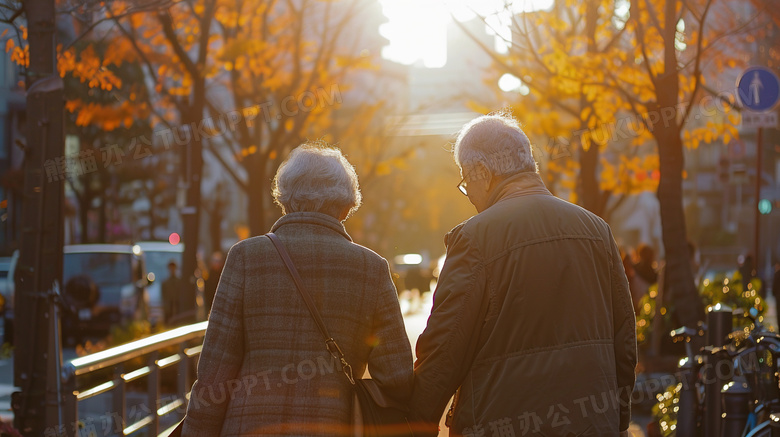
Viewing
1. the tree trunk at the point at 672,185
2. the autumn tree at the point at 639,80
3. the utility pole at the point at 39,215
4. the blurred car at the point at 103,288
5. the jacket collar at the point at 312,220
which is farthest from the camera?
the blurred car at the point at 103,288

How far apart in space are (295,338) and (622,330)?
3.70 ft

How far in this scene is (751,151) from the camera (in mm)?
67875

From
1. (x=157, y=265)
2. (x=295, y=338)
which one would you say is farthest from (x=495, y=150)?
(x=157, y=265)

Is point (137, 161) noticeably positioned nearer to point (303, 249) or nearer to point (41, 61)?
point (41, 61)

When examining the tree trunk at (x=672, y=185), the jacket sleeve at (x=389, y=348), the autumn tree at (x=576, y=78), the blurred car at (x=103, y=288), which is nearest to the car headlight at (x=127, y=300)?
the blurred car at (x=103, y=288)

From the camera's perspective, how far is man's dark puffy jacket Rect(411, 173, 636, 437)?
3.21 meters

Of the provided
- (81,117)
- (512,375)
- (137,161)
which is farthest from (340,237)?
(137,161)

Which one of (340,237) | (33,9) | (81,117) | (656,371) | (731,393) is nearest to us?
(340,237)

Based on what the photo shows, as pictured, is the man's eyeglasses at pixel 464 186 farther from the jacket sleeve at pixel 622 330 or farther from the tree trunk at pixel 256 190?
the tree trunk at pixel 256 190

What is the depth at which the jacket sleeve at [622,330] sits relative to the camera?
11.5ft

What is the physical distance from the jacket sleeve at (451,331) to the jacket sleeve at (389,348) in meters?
0.06

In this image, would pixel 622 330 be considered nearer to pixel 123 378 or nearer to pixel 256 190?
pixel 123 378

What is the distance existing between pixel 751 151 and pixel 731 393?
66.0m

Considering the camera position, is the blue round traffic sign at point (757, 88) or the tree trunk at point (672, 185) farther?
the blue round traffic sign at point (757, 88)
